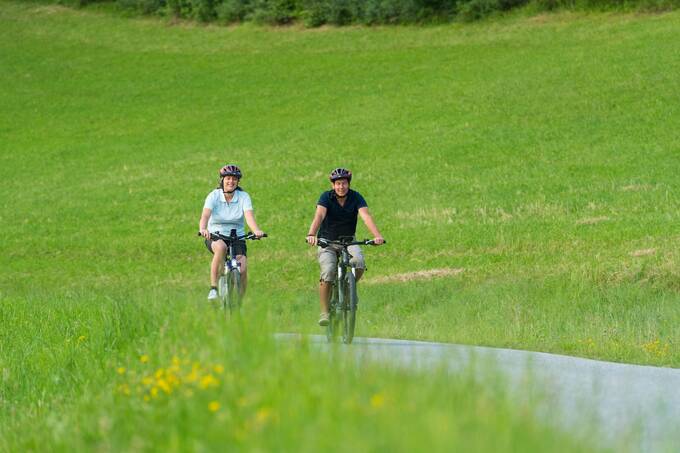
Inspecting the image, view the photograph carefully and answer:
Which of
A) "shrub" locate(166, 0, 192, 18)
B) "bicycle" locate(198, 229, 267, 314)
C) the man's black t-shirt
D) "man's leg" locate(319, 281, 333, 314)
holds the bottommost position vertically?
"man's leg" locate(319, 281, 333, 314)

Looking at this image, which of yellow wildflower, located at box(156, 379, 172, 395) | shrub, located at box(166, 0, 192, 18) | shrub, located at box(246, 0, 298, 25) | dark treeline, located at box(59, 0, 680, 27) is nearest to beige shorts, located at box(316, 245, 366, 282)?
yellow wildflower, located at box(156, 379, 172, 395)

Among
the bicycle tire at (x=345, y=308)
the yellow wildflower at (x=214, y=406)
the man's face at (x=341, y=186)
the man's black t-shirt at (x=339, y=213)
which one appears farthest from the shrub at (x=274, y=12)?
the yellow wildflower at (x=214, y=406)

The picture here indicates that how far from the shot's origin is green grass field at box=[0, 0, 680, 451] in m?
7.07

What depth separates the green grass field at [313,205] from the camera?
23.2ft

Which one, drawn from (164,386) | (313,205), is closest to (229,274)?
(164,386)

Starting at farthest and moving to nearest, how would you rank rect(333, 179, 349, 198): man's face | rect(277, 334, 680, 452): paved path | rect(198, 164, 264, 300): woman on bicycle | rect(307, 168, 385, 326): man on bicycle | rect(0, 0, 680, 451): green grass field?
1. rect(198, 164, 264, 300): woman on bicycle
2. rect(307, 168, 385, 326): man on bicycle
3. rect(333, 179, 349, 198): man's face
4. rect(0, 0, 680, 451): green grass field
5. rect(277, 334, 680, 452): paved path

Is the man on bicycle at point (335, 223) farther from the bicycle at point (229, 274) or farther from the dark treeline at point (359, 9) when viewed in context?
the dark treeline at point (359, 9)

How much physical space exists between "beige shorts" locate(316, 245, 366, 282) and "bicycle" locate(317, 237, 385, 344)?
5 centimetres

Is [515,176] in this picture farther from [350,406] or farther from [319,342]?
[350,406]

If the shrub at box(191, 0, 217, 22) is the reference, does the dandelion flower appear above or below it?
below

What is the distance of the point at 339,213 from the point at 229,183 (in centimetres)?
A: 126

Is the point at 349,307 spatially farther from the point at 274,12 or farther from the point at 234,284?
the point at 274,12

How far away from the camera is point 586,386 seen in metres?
10.3

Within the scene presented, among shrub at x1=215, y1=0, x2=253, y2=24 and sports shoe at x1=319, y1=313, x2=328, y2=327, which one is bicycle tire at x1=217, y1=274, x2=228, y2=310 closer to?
sports shoe at x1=319, y1=313, x2=328, y2=327
